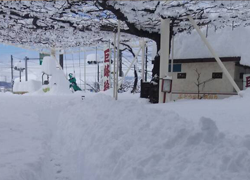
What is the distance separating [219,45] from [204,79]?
6.22 feet

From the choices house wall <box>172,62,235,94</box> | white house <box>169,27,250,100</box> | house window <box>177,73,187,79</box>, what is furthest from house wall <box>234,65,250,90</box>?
house window <box>177,73,187,79</box>

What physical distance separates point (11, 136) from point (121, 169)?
2.91 m

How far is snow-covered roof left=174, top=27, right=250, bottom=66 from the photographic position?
9.86 m

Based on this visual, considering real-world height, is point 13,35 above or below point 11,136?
above

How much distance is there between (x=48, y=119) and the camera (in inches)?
272

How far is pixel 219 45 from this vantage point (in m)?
10.2

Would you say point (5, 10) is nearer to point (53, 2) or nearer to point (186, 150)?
point (53, 2)

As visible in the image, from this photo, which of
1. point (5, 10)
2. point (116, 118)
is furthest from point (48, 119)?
point (5, 10)

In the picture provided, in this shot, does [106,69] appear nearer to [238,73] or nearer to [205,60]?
[205,60]

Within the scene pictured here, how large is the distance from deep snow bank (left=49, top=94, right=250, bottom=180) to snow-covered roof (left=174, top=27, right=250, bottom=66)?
7375mm

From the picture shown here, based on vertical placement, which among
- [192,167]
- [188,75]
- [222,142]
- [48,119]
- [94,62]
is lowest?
[48,119]

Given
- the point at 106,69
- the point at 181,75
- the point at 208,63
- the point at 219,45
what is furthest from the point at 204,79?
the point at 106,69

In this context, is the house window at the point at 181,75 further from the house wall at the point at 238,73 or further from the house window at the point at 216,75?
the house wall at the point at 238,73

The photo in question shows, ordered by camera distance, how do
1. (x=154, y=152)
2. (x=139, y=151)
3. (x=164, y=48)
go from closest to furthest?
(x=154, y=152)
(x=139, y=151)
(x=164, y=48)
